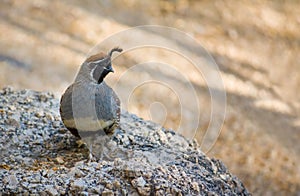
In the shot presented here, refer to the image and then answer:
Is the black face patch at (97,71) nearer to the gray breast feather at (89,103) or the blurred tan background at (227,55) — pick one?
the gray breast feather at (89,103)

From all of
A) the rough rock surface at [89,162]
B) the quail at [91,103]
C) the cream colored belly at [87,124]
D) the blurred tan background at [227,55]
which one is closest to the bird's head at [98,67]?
the quail at [91,103]

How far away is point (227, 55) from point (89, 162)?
4.02 meters

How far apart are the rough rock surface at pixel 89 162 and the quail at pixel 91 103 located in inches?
7.1

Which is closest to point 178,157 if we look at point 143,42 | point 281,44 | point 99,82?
point 99,82

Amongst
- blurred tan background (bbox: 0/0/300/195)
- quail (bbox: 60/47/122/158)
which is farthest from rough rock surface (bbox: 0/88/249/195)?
blurred tan background (bbox: 0/0/300/195)

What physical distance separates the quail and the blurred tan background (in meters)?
2.53

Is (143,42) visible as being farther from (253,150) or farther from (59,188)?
(59,188)

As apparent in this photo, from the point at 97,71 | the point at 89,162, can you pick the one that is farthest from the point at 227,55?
the point at 89,162

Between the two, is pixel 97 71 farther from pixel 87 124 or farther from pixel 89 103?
pixel 87 124

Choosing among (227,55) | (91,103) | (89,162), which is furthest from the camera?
(227,55)

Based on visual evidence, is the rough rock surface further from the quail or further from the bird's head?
the bird's head

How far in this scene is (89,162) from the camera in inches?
116

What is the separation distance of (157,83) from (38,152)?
9.60ft

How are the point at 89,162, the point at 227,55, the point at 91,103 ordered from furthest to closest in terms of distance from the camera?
the point at 227,55 < the point at 91,103 < the point at 89,162
